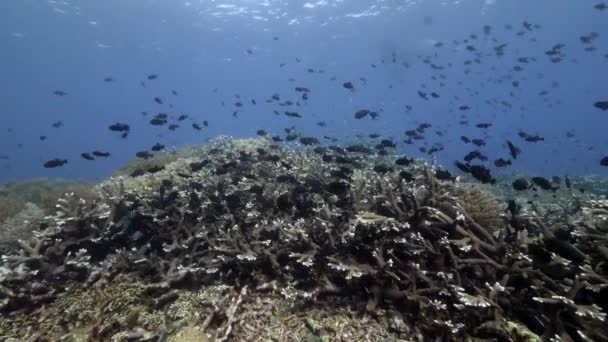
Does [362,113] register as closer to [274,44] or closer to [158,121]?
[158,121]

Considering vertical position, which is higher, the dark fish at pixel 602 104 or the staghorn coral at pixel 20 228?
the dark fish at pixel 602 104

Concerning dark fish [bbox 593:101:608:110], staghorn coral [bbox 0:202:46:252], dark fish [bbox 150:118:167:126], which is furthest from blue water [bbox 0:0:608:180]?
staghorn coral [bbox 0:202:46:252]

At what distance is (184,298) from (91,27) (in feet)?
191

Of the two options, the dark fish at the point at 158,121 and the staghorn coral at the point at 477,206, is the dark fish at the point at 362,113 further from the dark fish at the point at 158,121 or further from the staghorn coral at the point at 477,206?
the dark fish at the point at 158,121

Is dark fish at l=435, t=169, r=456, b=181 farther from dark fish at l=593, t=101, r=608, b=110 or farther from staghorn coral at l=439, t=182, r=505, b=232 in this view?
dark fish at l=593, t=101, r=608, b=110

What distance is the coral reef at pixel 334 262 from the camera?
14.5ft

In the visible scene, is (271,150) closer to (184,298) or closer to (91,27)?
(184,298)

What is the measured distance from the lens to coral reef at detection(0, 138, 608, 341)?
4.42 metres

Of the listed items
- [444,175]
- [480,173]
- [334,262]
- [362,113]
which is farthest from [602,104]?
[334,262]

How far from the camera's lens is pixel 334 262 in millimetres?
5211

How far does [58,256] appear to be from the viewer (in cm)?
636

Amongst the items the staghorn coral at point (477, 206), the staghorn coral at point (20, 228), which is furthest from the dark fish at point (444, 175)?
the staghorn coral at point (20, 228)

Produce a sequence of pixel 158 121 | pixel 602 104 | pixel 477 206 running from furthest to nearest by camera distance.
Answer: pixel 602 104 → pixel 158 121 → pixel 477 206

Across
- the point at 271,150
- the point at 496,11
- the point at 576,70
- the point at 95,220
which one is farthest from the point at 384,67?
the point at 95,220
